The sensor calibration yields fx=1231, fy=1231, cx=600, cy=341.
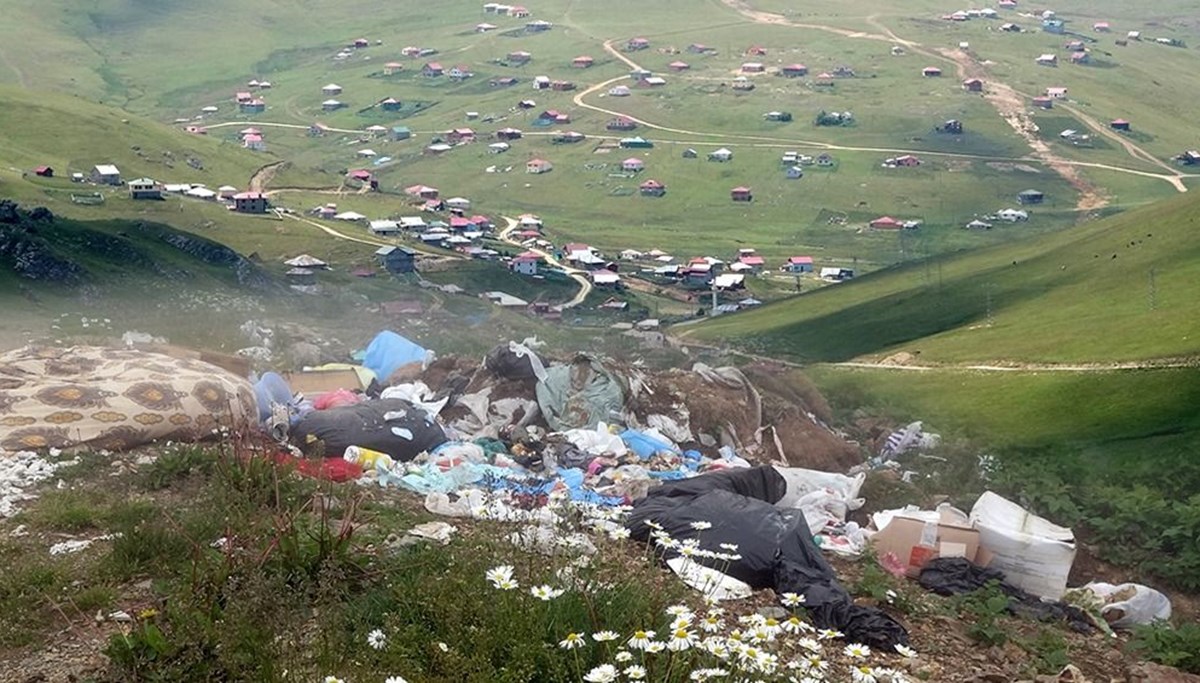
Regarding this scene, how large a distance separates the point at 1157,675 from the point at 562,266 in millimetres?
70231

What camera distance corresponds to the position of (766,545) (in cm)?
1107

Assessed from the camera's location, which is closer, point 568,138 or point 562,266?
point 562,266

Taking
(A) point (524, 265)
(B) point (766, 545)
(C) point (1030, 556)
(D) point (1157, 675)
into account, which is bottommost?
(A) point (524, 265)

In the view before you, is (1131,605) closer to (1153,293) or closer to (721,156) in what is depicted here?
(1153,293)

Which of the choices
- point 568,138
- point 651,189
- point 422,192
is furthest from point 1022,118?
point 422,192

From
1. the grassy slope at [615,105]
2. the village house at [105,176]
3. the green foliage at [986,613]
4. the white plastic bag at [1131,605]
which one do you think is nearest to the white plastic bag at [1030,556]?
the white plastic bag at [1131,605]

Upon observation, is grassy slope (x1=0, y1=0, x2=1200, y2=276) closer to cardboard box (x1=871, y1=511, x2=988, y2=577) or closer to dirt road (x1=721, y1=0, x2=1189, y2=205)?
dirt road (x1=721, y1=0, x2=1189, y2=205)

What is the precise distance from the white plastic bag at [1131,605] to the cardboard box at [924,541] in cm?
143

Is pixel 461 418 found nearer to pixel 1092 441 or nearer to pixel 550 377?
pixel 550 377

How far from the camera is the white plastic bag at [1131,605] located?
13336 millimetres

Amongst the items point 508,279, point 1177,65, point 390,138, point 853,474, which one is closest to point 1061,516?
point 853,474

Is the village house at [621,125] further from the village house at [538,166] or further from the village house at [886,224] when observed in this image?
the village house at [886,224]

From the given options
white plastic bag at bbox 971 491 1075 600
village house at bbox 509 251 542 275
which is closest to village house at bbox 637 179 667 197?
village house at bbox 509 251 542 275

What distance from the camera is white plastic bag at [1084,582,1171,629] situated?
1334 centimetres
